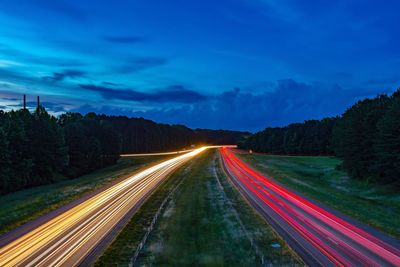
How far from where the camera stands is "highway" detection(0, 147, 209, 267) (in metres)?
17.2

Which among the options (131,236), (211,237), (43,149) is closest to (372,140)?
(211,237)

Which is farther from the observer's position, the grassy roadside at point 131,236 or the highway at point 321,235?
the grassy roadside at point 131,236

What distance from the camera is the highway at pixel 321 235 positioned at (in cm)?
1714

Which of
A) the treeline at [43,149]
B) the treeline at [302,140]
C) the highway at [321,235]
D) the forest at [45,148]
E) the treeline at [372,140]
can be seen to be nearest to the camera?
the highway at [321,235]

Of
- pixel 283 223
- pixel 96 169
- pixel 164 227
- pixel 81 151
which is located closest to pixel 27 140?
pixel 81 151

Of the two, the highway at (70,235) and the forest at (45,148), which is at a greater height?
the forest at (45,148)

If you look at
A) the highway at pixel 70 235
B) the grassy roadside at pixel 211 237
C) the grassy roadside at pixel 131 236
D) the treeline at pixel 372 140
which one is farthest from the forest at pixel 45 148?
the treeline at pixel 372 140

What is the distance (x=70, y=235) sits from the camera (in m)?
21.1

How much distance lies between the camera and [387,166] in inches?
1684

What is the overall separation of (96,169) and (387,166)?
66.5 m

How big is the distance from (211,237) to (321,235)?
7043mm

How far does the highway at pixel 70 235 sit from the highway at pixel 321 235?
1193cm

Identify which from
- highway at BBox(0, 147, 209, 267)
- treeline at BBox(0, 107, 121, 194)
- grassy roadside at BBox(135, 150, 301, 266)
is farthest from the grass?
treeline at BBox(0, 107, 121, 194)

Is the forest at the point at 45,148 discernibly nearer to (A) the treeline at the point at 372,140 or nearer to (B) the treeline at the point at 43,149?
(B) the treeline at the point at 43,149
